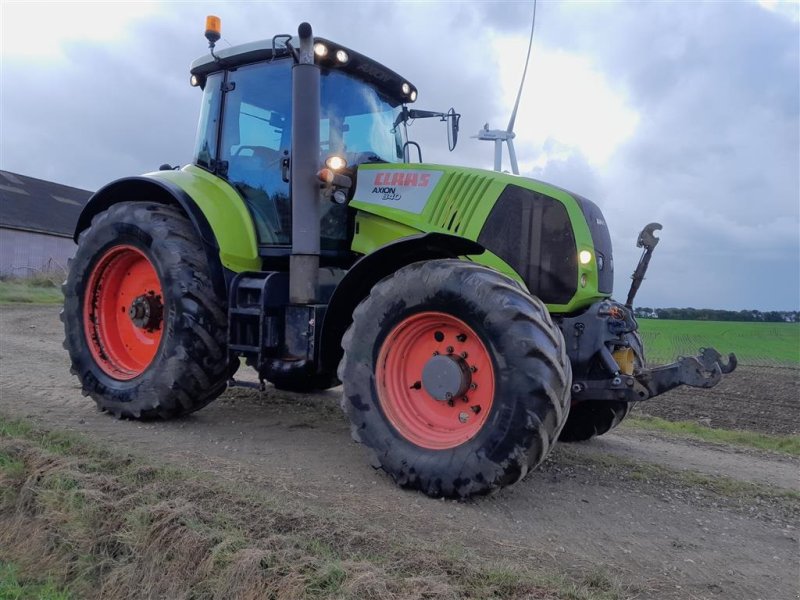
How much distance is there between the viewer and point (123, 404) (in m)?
5.38

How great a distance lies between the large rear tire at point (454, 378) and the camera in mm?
3578

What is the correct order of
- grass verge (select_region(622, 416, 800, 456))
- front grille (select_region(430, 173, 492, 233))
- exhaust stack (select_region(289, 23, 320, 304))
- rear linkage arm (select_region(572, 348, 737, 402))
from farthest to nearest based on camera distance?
grass verge (select_region(622, 416, 800, 456)), exhaust stack (select_region(289, 23, 320, 304)), front grille (select_region(430, 173, 492, 233)), rear linkage arm (select_region(572, 348, 737, 402))

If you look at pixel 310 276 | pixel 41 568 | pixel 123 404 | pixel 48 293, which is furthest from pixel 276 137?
pixel 48 293

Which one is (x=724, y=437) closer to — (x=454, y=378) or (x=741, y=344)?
(x=454, y=378)

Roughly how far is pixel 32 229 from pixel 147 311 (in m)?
29.2

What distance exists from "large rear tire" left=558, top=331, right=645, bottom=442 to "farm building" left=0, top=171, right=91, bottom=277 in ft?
86.5

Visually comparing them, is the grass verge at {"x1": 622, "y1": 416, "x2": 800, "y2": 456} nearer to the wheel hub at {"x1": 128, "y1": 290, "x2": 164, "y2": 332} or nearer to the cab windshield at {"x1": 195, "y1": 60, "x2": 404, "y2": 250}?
the cab windshield at {"x1": 195, "y1": 60, "x2": 404, "y2": 250}

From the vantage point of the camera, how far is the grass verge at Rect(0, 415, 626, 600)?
8.86 ft

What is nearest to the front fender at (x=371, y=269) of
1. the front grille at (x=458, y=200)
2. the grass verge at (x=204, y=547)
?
the front grille at (x=458, y=200)

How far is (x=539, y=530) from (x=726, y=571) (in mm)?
871

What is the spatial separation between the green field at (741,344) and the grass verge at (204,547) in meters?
13.7

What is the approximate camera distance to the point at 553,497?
158 inches

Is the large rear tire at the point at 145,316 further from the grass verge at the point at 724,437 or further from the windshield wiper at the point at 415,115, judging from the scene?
the grass verge at the point at 724,437

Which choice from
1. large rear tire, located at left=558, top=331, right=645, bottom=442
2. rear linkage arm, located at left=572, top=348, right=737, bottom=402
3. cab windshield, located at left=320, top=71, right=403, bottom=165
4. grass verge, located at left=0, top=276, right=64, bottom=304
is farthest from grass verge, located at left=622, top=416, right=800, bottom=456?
grass verge, located at left=0, top=276, right=64, bottom=304
